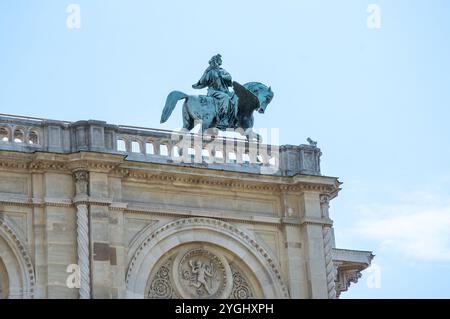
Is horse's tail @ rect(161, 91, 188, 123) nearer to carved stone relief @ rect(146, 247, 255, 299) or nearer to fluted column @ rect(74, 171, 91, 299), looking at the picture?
fluted column @ rect(74, 171, 91, 299)

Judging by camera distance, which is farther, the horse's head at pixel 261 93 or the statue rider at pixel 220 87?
the horse's head at pixel 261 93

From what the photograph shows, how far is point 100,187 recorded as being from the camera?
3416 cm

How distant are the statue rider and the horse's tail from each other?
0.75 m


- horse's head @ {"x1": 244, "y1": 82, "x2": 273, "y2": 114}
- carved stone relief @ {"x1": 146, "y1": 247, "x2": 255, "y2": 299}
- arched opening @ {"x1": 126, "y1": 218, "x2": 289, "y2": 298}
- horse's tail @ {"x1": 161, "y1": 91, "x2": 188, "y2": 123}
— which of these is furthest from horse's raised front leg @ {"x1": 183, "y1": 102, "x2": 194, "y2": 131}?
carved stone relief @ {"x1": 146, "y1": 247, "x2": 255, "y2": 299}

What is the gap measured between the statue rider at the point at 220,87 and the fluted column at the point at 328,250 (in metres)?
3.04

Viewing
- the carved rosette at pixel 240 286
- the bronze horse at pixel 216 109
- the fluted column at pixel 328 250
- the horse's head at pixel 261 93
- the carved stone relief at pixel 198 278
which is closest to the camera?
the carved stone relief at pixel 198 278

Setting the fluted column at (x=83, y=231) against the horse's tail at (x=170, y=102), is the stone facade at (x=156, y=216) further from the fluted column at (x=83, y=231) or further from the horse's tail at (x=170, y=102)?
the horse's tail at (x=170, y=102)

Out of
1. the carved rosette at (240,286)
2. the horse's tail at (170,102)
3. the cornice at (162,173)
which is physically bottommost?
the carved rosette at (240,286)

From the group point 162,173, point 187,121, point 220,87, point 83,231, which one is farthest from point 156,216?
point 220,87

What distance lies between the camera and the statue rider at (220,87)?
121ft

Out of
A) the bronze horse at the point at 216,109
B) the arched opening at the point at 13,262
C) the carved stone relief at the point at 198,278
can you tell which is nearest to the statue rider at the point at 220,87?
the bronze horse at the point at 216,109

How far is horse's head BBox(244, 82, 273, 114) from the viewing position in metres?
37.7
